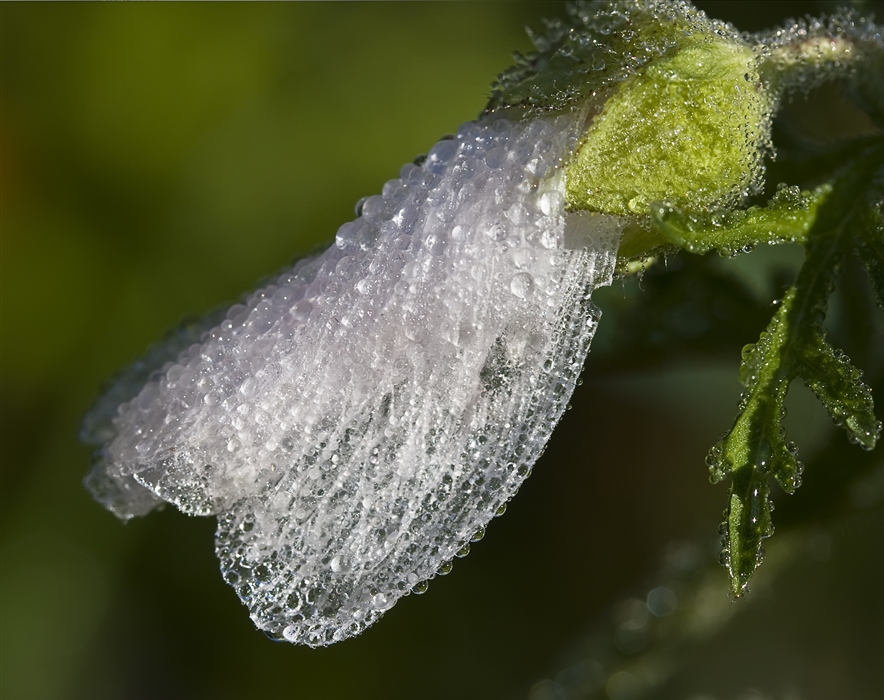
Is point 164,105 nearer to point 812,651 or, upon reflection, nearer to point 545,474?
point 545,474

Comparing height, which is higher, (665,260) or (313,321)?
(313,321)

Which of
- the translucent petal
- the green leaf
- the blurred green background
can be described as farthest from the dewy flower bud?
the blurred green background

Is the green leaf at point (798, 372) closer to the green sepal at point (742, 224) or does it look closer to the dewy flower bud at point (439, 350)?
the green sepal at point (742, 224)

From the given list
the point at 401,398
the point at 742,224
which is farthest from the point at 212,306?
the point at 742,224

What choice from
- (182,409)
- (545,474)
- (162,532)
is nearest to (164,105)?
(162,532)

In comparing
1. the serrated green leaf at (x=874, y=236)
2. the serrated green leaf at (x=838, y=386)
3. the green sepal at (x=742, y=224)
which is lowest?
the serrated green leaf at (x=838, y=386)

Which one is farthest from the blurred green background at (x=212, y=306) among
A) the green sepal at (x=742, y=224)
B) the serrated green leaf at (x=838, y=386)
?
the green sepal at (x=742, y=224)
